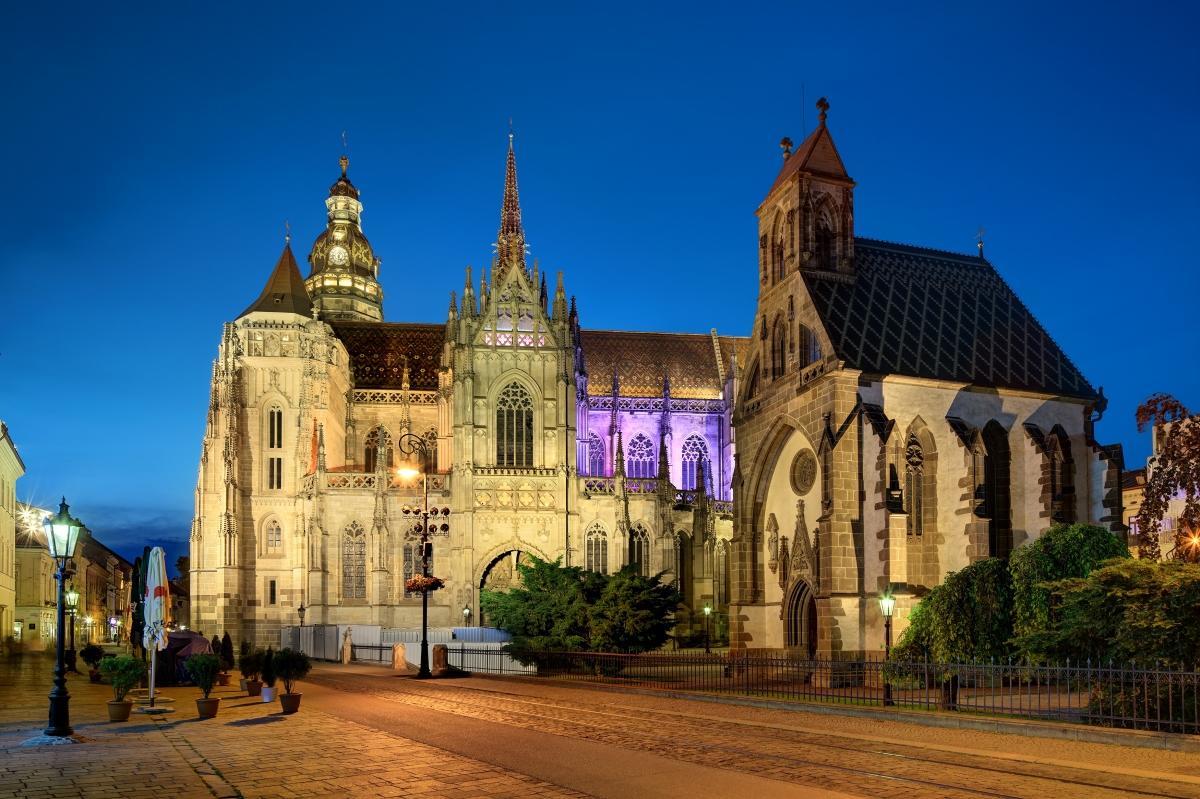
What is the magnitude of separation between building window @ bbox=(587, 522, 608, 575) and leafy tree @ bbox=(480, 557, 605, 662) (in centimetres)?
1535

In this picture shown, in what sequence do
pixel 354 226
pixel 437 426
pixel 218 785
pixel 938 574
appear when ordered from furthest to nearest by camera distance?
pixel 354 226 < pixel 437 426 < pixel 938 574 < pixel 218 785

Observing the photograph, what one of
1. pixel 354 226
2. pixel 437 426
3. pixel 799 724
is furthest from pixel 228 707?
pixel 354 226

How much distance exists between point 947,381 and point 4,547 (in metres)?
48.6

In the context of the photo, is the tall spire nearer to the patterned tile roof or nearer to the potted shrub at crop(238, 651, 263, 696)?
the patterned tile roof

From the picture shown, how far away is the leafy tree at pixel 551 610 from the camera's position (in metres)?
34.9

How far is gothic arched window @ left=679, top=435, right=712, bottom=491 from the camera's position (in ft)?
210

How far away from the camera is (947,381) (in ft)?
105

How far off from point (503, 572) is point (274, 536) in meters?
12.6

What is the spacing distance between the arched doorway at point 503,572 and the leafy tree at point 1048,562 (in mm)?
33100

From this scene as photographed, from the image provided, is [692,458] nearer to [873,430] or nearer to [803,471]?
[803,471]

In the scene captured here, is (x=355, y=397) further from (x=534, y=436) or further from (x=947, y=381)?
(x=947, y=381)

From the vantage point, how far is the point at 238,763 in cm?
1357

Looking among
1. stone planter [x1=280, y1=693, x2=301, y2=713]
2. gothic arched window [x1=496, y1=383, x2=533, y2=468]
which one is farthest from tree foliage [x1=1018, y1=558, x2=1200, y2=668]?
gothic arched window [x1=496, y1=383, x2=533, y2=468]

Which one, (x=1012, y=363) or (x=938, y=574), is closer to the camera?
(x=938, y=574)
